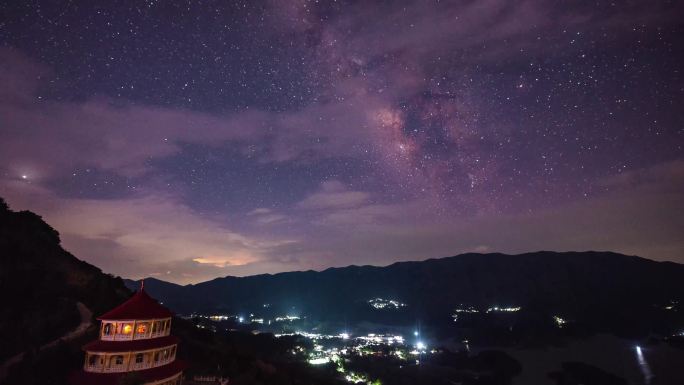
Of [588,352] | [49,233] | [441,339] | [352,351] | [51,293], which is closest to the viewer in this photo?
[51,293]

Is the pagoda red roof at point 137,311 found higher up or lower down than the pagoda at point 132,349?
higher up

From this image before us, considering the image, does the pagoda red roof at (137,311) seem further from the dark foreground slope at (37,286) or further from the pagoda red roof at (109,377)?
the dark foreground slope at (37,286)

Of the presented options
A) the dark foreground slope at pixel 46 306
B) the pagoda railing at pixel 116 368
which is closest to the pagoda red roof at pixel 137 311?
the pagoda railing at pixel 116 368

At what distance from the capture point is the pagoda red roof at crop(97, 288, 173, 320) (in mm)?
24656

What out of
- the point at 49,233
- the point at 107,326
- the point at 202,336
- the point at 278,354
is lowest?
the point at 278,354

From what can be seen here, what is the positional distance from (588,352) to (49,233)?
20697 centimetres

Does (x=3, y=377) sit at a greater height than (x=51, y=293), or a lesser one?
lesser

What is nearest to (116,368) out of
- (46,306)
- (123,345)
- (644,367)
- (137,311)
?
(123,345)

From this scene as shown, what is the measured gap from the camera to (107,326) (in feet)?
81.5

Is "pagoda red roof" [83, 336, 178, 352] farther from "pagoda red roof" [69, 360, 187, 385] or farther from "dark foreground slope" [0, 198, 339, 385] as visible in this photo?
"dark foreground slope" [0, 198, 339, 385]

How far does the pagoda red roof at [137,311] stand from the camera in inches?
971

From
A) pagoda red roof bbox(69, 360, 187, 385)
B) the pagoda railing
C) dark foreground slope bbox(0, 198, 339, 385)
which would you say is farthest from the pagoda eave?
dark foreground slope bbox(0, 198, 339, 385)

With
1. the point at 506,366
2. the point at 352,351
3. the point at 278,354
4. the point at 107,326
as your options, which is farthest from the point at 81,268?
the point at 506,366

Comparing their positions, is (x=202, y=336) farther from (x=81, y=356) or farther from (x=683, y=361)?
(x=683, y=361)
